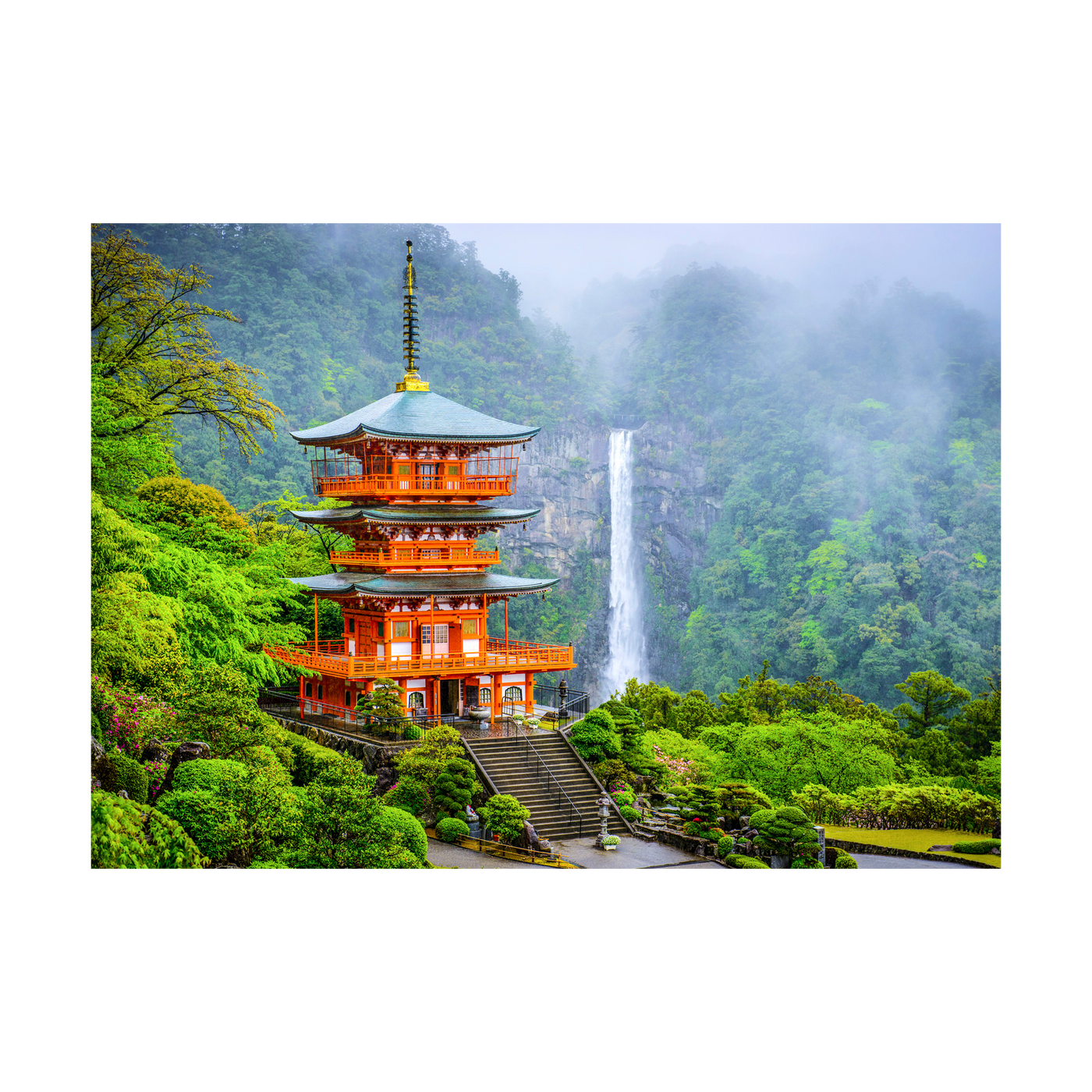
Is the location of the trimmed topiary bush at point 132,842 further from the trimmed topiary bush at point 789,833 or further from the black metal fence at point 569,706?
the black metal fence at point 569,706

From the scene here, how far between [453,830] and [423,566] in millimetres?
3818

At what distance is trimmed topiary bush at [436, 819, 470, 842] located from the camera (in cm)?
1066

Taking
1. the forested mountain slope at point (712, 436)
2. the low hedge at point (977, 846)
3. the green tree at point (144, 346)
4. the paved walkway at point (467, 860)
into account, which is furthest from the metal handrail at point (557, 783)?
the forested mountain slope at point (712, 436)

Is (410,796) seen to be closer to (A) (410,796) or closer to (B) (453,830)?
(A) (410,796)

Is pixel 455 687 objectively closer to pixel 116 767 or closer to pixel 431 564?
pixel 431 564

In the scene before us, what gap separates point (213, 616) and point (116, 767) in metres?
3.04

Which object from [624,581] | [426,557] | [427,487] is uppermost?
[427,487]

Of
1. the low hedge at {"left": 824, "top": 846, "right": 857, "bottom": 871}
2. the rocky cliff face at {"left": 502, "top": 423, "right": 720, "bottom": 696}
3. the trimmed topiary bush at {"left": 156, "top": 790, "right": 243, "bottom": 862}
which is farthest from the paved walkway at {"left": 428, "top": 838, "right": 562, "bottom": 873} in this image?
the rocky cliff face at {"left": 502, "top": 423, "right": 720, "bottom": 696}

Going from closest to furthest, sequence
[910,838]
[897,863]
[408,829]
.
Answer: [408,829] → [897,863] → [910,838]

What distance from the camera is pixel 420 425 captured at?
508 inches

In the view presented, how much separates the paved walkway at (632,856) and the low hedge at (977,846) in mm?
2857

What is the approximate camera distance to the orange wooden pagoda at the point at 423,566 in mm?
12914

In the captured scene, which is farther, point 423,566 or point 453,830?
point 423,566

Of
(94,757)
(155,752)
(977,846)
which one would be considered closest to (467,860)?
(155,752)
